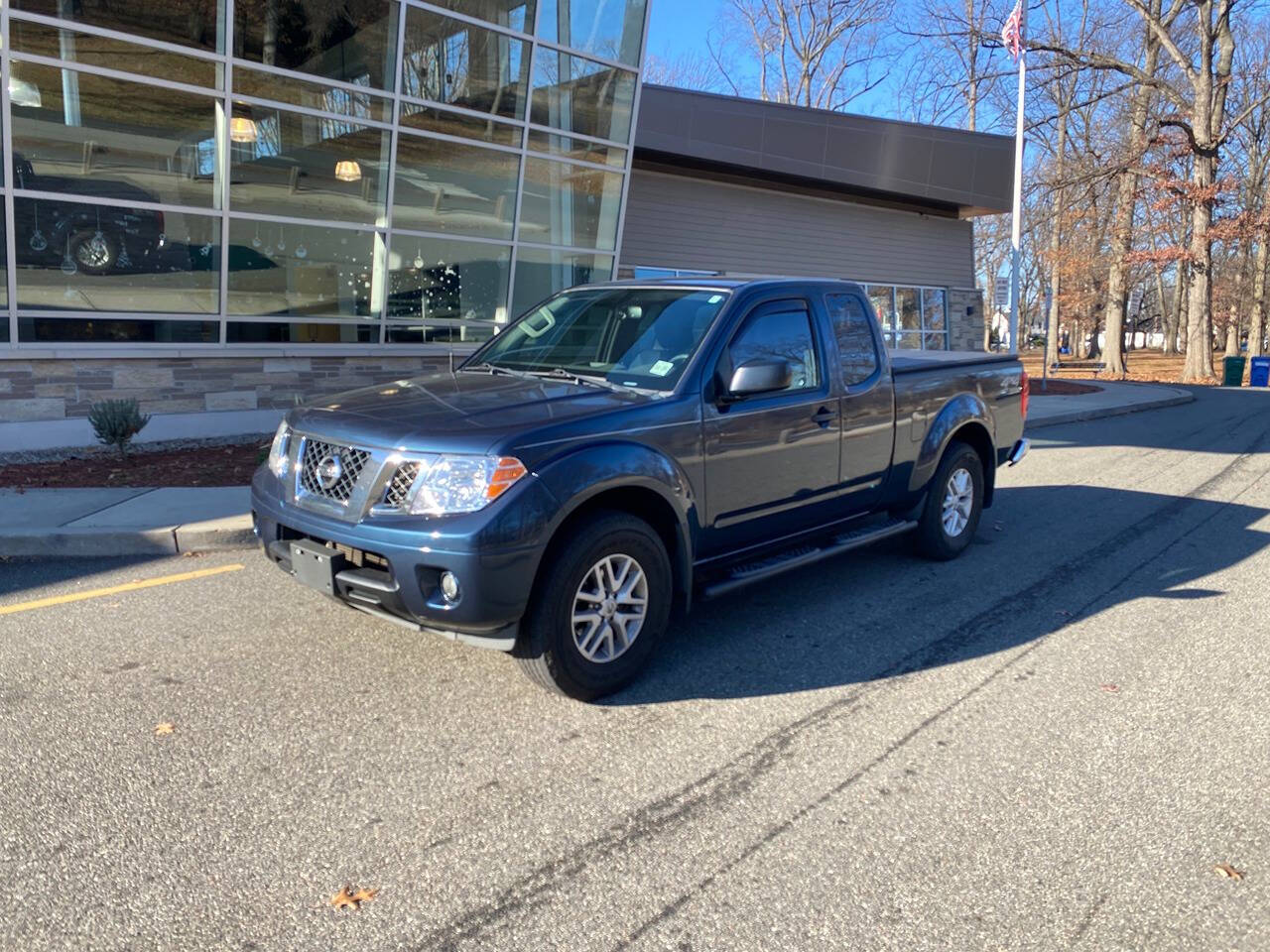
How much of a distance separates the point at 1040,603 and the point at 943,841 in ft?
9.96

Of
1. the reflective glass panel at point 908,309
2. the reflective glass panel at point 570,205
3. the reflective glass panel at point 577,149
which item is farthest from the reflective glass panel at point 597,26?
the reflective glass panel at point 908,309

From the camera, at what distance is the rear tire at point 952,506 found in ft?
21.3

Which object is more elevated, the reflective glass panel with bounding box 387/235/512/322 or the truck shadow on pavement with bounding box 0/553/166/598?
the reflective glass panel with bounding box 387/235/512/322

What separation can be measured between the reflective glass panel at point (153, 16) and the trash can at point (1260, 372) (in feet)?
99.0

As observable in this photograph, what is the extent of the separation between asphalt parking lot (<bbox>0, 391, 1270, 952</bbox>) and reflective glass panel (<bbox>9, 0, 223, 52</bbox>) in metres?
6.72

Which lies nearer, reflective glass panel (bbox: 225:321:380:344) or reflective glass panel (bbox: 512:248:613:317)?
reflective glass panel (bbox: 225:321:380:344)

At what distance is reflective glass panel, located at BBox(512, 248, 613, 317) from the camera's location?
14288mm

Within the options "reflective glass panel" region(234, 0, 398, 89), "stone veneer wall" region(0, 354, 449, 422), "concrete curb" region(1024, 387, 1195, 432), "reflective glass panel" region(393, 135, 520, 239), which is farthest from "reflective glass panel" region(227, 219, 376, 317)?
"concrete curb" region(1024, 387, 1195, 432)

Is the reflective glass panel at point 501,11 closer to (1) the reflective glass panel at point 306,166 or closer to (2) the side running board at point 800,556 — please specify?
(1) the reflective glass panel at point 306,166

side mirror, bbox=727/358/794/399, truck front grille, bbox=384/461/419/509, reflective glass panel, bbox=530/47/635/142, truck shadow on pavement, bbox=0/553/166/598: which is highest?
reflective glass panel, bbox=530/47/635/142

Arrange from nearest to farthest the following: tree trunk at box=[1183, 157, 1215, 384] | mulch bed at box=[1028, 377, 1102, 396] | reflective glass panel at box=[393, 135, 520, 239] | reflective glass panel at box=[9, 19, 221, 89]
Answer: reflective glass panel at box=[9, 19, 221, 89], reflective glass panel at box=[393, 135, 520, 239], mulch bed at box=[1028, 377, 1102, 396], tree trunk at box=[1183, 157, 1215, 384]

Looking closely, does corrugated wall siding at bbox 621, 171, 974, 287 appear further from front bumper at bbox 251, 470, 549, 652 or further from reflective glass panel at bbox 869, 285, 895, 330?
front bumper at bbox 251, 470, 549, 652

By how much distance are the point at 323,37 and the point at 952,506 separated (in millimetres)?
9459

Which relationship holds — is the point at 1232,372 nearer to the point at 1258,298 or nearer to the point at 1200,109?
the point at 1200,109
